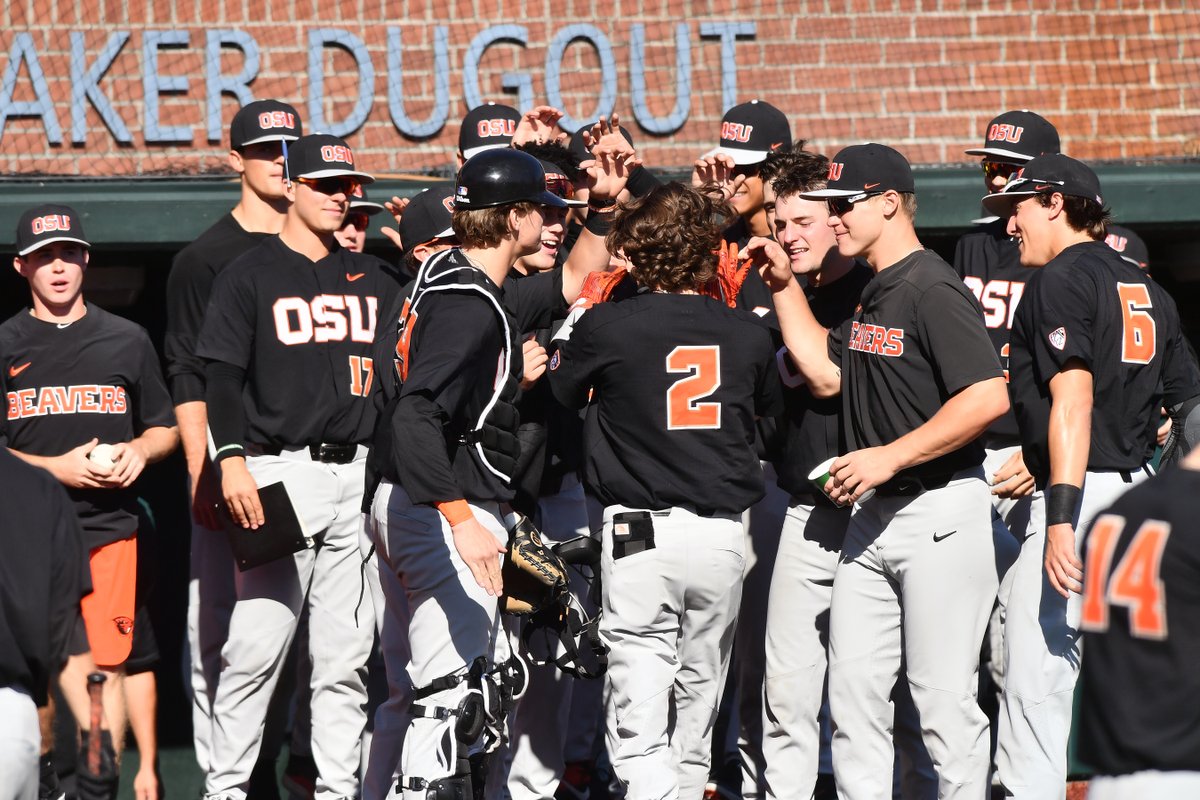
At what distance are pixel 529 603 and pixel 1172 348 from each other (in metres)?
2.13

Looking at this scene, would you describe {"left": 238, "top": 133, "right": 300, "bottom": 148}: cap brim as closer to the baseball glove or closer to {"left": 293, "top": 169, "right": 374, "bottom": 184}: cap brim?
{"left": 293, "top": 169, "right": 374, "bottom": 184}: cap brim

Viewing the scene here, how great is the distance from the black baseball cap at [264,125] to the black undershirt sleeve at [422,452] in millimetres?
1950

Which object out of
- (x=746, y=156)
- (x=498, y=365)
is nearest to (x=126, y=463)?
(x=498, y=365)

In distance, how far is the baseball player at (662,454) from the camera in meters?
4.18

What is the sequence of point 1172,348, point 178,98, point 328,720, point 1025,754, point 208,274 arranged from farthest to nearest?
point 178,98 < point 208,274 < point 328,720 < point 1172,348 < point 1025,754

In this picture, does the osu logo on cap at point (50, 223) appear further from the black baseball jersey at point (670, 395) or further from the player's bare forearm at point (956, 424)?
the player's bare forearm at point (956, 424)

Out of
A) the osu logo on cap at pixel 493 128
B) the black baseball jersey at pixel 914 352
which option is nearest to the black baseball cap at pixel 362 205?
the osu logo on cap at pixel 493 128

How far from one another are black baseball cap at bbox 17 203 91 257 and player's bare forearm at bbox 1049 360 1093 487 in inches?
130

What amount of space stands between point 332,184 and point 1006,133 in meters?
Result: 2.37

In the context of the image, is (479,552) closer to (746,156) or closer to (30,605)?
(30,605)

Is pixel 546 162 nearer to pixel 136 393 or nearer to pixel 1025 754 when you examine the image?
pixel 136 393

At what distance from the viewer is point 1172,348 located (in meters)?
4.52

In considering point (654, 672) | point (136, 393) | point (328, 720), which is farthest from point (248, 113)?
point (654, 672)

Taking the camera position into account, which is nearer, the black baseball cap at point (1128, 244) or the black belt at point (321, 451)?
the black belt at point (321, 451)
